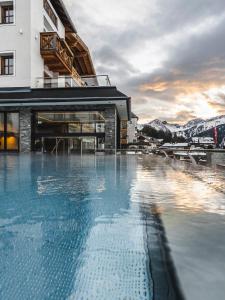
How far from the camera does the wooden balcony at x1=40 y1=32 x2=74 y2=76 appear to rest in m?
22.2

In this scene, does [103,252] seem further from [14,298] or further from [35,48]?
[35,48]

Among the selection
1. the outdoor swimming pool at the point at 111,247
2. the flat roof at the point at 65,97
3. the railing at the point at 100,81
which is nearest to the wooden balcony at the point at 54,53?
the flat roof at the point at 65,97

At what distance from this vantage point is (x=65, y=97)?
19.2 meters

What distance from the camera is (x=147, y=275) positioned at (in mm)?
1991

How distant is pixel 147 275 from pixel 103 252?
0.50m

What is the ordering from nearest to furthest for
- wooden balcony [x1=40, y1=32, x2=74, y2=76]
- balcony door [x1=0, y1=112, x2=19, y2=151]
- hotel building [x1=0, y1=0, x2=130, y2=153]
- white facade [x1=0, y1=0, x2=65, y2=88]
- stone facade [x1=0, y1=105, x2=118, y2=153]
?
hotel building [x1=0, y1=0, x2=130, y2=153] → stone facade [x1=0, y1=105, x2=118, y2=153] → white facade [x1=0, y1=0, x2=65, y2=88] → balcony door [x1=0, y1=112, x2=19, y2=151] → wooden balcony [x1=40, y1=32, x2=74, y2=76]

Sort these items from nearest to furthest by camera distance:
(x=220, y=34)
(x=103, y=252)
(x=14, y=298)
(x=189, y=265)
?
(x=14, y=298)
(x=189, y=265)
(x=103, y=252)
(x=220, y=34)

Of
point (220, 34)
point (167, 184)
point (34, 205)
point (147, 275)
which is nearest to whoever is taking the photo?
point (147, 275)

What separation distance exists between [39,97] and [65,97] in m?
1.81

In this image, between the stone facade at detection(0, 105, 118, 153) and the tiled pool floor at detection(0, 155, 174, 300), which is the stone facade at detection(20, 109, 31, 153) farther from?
the tiled pool floor at detection(0, 155, 174, 300)

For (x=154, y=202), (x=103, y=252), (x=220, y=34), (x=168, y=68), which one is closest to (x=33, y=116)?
(x=168, y=68)

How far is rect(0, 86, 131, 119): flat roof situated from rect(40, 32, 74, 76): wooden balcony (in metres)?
3.63

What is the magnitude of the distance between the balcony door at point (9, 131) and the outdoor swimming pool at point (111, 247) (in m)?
17.8

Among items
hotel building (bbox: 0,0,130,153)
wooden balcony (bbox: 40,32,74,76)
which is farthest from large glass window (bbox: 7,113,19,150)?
wooden balcony (bbox: 40,32,74,76)
